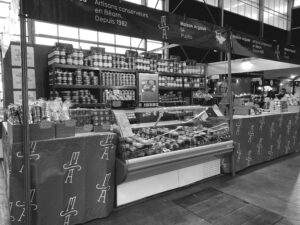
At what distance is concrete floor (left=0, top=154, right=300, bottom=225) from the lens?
2658 millimetres

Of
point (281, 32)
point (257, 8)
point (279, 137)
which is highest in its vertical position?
point (257, 8)

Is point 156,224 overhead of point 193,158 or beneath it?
beneath

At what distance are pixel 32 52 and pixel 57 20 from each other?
9.54 ft

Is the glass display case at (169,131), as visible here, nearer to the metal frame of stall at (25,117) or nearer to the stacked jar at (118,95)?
the metal frame of stall at (25,117)

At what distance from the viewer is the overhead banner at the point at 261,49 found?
411 cm

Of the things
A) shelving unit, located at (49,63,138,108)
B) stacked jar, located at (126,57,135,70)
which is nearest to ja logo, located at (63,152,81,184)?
shelving unit, located at (49,63,138,108)

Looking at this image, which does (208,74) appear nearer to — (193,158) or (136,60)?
(136,60)

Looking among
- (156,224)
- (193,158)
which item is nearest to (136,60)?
(193,158)

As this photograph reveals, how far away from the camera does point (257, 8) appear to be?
15.7 metres

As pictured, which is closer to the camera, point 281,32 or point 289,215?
point 289,215

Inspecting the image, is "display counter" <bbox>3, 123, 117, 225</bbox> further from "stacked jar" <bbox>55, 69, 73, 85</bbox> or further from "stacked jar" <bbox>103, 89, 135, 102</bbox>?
"stacked jar" <bbox>103, 89, 135, 102</bbox>

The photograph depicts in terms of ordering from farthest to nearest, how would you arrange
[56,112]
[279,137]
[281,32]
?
[281,32], [279,137], [56,112]

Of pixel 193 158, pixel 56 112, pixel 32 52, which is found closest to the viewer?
pixel 56 112

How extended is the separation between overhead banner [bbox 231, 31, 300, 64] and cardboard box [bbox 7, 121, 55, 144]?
10.6 feet
